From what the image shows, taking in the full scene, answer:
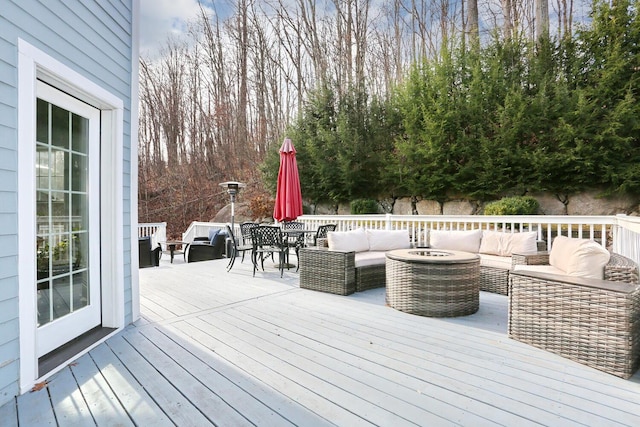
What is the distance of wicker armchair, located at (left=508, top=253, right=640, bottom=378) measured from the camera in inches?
84.7

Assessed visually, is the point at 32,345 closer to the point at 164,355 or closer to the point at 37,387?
the point at 37,387

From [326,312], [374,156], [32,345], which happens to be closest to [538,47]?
[374,156]

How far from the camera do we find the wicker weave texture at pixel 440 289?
3.38 m

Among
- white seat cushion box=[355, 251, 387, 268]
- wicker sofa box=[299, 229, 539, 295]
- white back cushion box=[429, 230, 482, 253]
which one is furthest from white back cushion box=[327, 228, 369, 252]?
white back cushion box=[429, 230, 482, 253]

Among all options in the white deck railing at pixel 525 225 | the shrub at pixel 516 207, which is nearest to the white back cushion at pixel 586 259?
the white deck railing at pixel 525 225

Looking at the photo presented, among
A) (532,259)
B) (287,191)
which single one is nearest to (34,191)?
(532,259)

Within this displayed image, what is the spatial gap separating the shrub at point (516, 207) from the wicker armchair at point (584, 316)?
4665 millimetres

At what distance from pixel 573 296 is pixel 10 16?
13.1ft

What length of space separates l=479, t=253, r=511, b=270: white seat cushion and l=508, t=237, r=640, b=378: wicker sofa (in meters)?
1.10

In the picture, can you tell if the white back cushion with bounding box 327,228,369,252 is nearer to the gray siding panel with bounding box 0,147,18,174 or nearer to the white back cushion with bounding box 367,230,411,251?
the white back cushion with bounding box 367,230,411,251

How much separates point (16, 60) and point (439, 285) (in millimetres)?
3664

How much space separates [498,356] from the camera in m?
2.47

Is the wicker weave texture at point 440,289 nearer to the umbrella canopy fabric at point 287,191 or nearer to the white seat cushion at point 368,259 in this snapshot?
the white seat cushion at point 368,259

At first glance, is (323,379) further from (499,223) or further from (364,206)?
(364,206)
